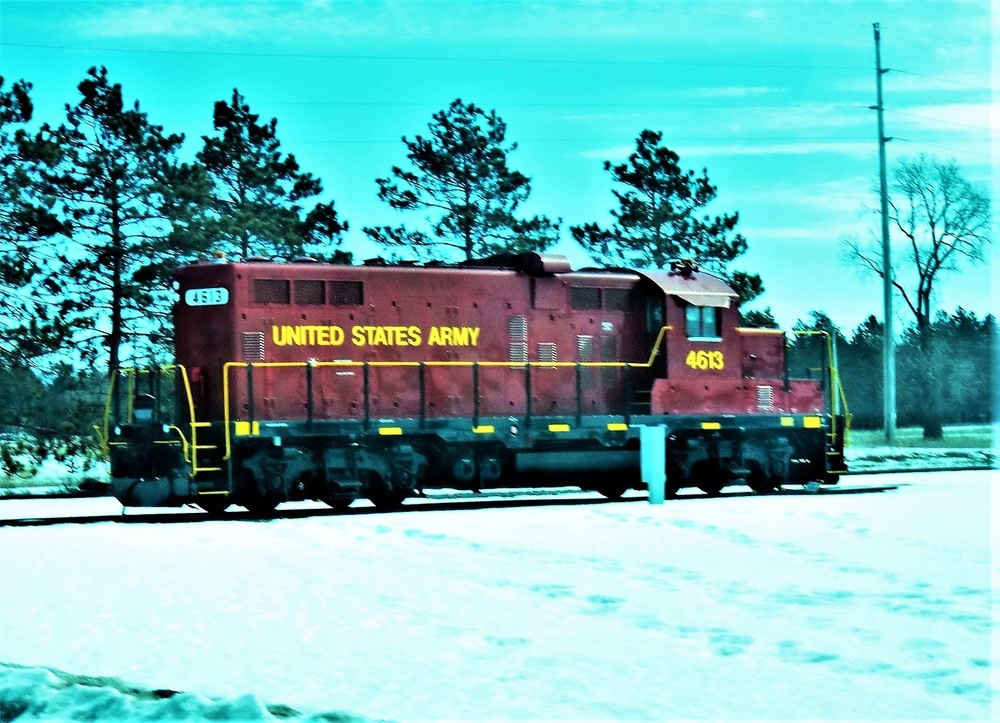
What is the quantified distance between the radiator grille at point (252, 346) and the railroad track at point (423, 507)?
207cm

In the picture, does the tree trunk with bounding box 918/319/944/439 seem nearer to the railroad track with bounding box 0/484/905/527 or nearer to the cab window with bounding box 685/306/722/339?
the railroad track with bounding box 0/484/905/527

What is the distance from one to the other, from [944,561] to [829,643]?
391 centimetres

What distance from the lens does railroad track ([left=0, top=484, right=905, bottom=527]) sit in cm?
1606

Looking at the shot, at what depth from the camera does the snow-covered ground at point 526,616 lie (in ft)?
21.7

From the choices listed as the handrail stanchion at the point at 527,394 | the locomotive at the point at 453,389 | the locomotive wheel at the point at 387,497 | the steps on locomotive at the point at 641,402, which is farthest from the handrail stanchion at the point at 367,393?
Result: the steps on locomotive at the point at 641,402

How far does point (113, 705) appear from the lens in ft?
20.2

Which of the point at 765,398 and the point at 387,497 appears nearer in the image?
the point at 387,497

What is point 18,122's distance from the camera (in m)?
27.8

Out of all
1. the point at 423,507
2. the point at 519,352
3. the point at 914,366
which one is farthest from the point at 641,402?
the point at 914,366

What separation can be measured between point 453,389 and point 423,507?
1719mm

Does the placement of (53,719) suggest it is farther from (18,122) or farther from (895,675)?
(18,122)

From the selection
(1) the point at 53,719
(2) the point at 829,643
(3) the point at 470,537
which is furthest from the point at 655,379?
(1) the point at 53,719

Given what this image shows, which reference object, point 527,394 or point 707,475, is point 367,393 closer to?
point 527,394

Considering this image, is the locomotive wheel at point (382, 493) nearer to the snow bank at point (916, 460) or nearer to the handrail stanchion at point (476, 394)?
the handrail stanchion at point (476, 394)
